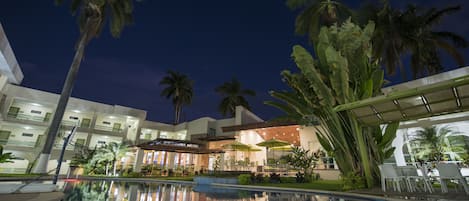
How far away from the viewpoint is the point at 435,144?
11.4m

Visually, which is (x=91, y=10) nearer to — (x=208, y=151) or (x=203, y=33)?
(x=208, y=151)

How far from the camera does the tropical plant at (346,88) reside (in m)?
7.88

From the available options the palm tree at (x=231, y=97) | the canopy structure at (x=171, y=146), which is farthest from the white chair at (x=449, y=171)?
the palm tree at (x=231, y=97)

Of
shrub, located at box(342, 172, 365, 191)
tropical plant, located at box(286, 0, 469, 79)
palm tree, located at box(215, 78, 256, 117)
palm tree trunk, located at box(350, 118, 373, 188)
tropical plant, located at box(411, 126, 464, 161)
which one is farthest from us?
palm tree, located at box(215, 78, 256, 117)

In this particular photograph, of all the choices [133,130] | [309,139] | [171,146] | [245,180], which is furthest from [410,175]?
[133,130]

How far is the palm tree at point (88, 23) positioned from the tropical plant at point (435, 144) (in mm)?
23495

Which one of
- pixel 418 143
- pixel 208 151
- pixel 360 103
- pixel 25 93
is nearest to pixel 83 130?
pixel 25 93

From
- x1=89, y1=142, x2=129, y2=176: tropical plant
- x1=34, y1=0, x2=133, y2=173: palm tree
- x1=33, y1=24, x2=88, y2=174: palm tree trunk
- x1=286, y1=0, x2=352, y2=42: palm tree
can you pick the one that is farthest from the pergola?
x1=89, y1=142, x2=129, y2=176: tropical plant

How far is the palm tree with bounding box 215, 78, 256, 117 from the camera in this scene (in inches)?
1257

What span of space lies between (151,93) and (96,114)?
172 ft

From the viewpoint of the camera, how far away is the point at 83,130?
24406 mm

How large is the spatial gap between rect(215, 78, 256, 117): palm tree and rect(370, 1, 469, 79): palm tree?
19109 millimetres

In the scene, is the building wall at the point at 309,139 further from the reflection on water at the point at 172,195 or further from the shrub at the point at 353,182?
the reflection on water at the point at 172,195

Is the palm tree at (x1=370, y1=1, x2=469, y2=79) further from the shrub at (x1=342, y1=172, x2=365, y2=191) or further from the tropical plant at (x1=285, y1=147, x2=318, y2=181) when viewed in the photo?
the shrub at (x1=342, y1=172, x2=365, y2=191)
